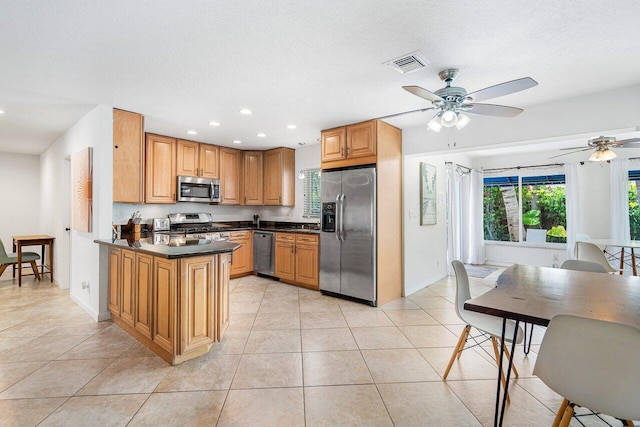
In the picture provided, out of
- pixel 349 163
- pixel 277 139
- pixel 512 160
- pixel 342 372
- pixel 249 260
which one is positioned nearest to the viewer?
pixel 342 372

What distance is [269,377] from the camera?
2230 millimetres

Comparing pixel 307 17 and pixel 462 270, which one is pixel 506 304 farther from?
pixel 307 17

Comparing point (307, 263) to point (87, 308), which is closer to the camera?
point (87, 308)

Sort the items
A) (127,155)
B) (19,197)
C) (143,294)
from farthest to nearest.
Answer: (19,197), (127,155), (143,294)

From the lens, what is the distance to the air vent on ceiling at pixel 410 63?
87.4 inches

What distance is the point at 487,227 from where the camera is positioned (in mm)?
6918

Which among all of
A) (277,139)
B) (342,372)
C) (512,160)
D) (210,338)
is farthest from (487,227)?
(210,338)

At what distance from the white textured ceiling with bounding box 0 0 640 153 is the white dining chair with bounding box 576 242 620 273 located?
2.25 m

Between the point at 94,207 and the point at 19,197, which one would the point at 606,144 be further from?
the point at 19,197

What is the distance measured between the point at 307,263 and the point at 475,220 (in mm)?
4374

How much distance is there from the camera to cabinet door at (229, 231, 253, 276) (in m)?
5.17

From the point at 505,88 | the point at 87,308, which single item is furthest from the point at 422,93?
the point at 87,308

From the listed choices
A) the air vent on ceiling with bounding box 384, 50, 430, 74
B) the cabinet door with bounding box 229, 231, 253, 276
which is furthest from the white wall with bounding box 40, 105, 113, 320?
the air vent on ceiling with bounding box 384, 50, 430, 74

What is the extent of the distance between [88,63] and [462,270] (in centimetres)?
337
